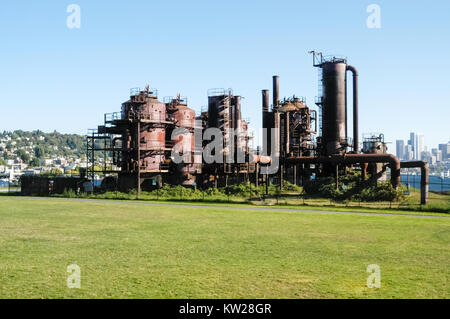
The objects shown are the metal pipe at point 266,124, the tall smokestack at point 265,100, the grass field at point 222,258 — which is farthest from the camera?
the tall smokestack at point 265,100

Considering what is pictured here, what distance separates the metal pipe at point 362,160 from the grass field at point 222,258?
62.7ft

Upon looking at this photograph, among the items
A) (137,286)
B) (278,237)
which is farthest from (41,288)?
(278,237)

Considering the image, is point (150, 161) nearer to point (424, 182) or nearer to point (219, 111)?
point (219, 111)

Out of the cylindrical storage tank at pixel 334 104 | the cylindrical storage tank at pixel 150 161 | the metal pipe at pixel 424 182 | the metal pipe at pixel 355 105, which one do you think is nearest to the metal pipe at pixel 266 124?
the cylindrical storage tank at pixel 334 104

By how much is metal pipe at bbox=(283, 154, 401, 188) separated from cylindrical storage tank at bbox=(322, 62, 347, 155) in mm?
4357

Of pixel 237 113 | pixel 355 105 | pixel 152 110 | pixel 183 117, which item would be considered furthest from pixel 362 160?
pixel 152 110

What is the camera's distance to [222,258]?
13164 millimetres

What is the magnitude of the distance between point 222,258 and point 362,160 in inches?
1386

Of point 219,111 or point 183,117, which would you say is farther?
point 183,117

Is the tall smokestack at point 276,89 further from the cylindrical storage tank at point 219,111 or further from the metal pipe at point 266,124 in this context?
the cylindrical storage tank at point 219,111

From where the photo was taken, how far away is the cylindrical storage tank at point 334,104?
5206 cm

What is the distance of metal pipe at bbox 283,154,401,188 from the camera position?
136 ft

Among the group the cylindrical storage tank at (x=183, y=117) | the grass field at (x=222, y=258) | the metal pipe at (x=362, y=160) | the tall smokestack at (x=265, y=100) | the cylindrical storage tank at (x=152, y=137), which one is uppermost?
the tall smokestack at (x=265, y=100)

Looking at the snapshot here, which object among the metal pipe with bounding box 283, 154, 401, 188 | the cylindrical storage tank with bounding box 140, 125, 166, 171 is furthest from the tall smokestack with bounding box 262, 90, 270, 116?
the cylindrical storage tank with bounding box 140, 125, 166, 171
